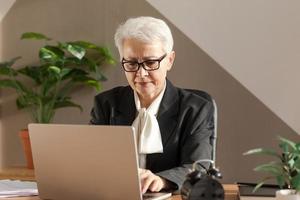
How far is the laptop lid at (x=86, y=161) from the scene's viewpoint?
1513 mm

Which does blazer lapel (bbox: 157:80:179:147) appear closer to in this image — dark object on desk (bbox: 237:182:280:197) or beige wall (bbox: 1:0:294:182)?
dark object on desk (bbox: 237:182:280:197)

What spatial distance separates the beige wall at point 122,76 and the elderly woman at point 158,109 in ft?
3.48

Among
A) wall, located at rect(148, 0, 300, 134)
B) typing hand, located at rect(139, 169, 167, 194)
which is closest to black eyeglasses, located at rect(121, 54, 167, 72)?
typing hand, located at rect(139, 169, 167, 194)

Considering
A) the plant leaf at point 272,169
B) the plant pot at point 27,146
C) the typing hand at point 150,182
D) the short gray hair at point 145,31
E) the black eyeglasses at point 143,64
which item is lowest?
the plant pot at point 27,146

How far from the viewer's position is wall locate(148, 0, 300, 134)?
10.6ft

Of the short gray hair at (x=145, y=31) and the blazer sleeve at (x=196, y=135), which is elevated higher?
the short gray hair at (x=145, y=31)

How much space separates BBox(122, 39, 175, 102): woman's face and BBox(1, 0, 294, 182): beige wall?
3.50ft

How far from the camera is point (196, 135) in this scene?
2152 mm

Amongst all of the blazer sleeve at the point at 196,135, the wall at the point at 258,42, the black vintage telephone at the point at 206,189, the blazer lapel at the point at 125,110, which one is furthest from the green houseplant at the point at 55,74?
the black vintage telephone at the point at 206,189

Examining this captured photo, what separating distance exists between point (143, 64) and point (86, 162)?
71cm

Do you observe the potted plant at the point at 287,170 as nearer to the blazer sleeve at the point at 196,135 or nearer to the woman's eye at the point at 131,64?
the blazer sleeve at the point at 196,135

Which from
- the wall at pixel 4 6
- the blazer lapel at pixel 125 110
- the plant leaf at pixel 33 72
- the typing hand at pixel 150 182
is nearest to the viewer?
the typing hand at pixel 150 182

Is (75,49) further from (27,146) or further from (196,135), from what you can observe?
(196,135)

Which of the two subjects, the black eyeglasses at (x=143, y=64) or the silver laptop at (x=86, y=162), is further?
the black eyeglasses at (x=143, y=64)
